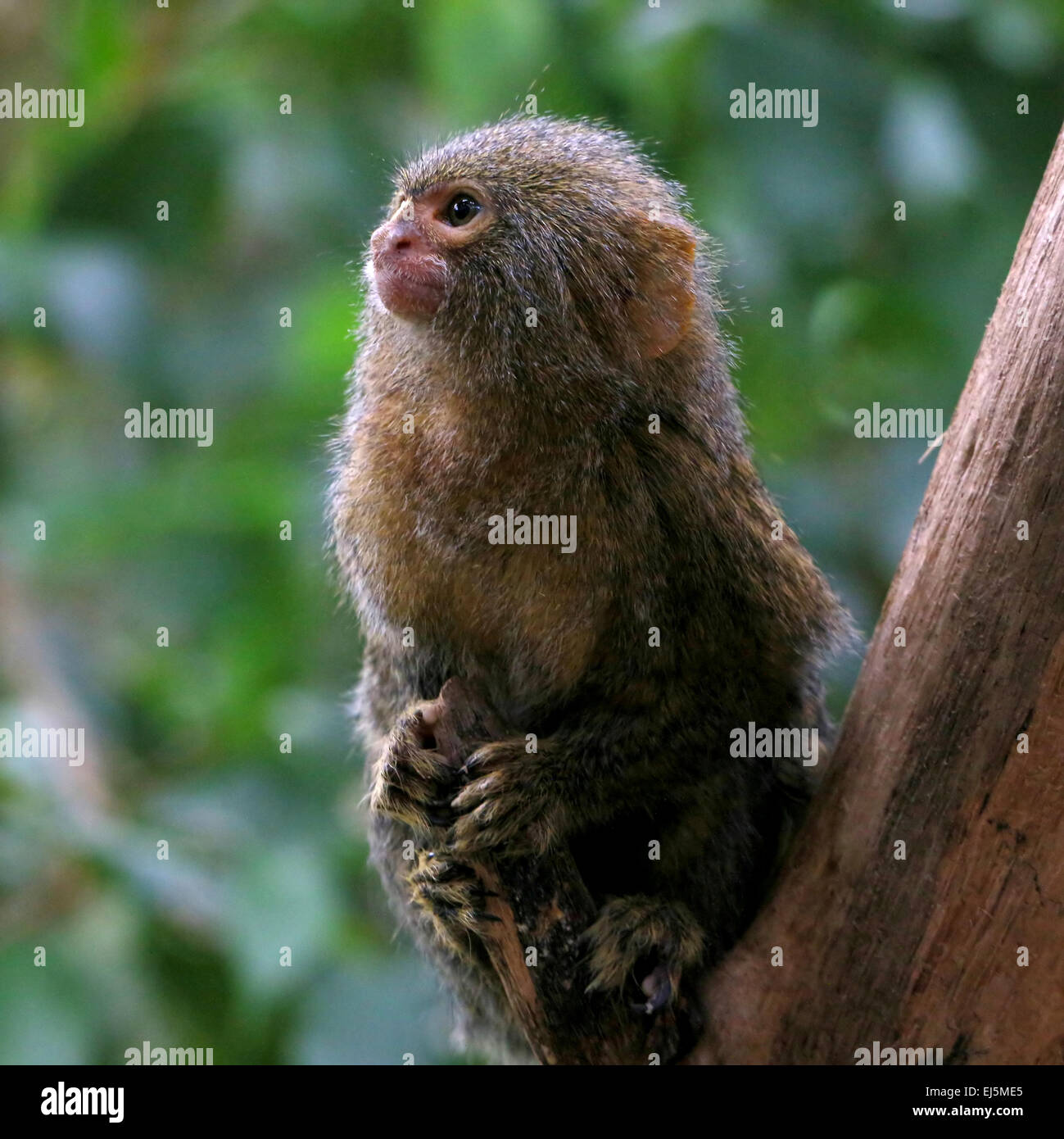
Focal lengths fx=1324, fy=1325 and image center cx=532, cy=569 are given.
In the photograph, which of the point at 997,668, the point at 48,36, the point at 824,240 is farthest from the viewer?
the point at 48,36

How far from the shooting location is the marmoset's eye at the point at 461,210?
2.75 meters

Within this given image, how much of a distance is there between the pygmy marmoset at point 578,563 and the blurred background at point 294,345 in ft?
1.77

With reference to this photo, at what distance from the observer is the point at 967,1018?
2.44 m

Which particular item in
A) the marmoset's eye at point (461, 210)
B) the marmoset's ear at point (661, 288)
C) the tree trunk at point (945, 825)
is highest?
the marmoset's eye at point (461, 210)

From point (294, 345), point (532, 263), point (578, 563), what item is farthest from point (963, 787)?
point (294, 345)

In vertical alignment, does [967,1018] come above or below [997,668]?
below

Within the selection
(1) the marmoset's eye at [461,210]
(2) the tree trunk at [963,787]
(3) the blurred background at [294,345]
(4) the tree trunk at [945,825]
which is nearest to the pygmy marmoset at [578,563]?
(1) the marmoset's eye at [461,210]

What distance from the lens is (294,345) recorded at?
4.68 meters

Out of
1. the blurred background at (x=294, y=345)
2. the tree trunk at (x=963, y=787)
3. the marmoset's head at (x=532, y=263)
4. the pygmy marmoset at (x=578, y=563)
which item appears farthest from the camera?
the blurred background at (x=294, y=345)

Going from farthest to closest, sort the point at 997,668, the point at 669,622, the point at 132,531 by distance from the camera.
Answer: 1. the point at 132,531
2. the point at 669,622
3. the point at 997,668

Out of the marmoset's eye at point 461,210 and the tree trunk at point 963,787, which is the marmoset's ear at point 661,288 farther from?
the tree trunk at point 963,787

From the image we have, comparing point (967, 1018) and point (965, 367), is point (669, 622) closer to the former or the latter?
point (967, 1018)

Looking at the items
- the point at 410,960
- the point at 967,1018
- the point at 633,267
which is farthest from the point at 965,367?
the point at 410,960

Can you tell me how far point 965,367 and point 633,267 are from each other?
149 centimetres
